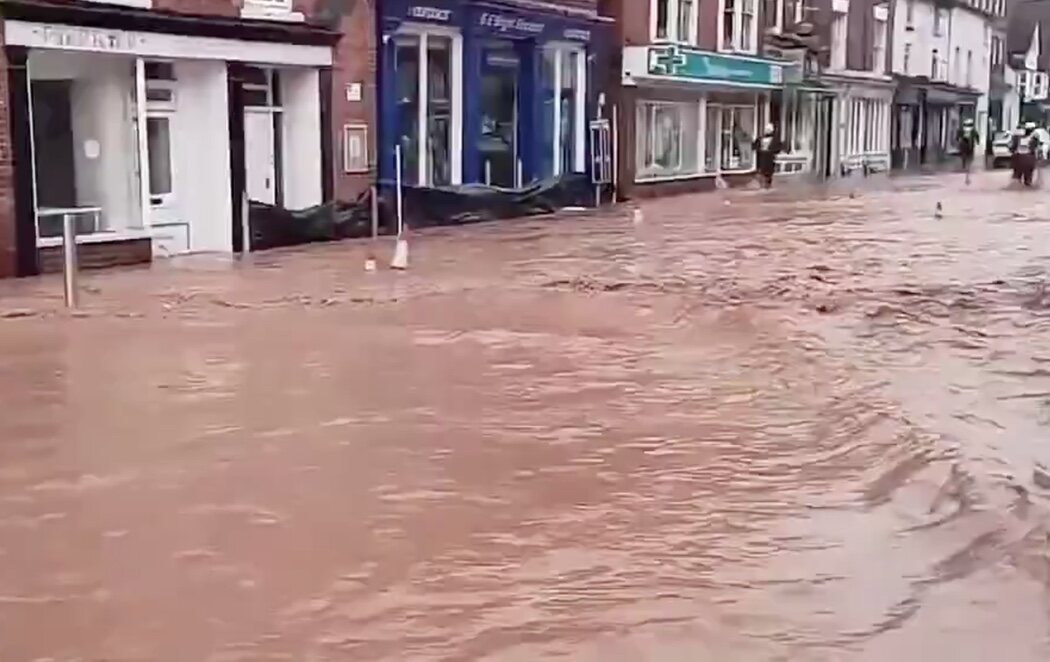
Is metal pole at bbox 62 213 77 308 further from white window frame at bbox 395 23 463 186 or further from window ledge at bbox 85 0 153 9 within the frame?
white window frame at bbox 395 23 463 186

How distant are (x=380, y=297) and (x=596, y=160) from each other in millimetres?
18158

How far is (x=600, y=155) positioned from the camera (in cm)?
3291

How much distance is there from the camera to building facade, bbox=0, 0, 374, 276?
17531 mm

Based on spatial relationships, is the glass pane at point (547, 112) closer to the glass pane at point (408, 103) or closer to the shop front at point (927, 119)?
the glass pane at point (408, 103)

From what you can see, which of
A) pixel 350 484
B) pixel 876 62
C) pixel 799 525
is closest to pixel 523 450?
pixel 350 484

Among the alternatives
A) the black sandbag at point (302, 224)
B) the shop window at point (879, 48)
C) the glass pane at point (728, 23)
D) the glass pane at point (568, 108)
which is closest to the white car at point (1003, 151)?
the shop window at point (879, 48)

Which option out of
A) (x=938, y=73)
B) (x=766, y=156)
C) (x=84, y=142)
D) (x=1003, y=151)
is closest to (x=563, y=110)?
(x=766, y=156)

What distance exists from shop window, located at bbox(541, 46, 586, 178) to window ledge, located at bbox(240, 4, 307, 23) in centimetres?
925

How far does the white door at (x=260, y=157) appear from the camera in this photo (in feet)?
71.8

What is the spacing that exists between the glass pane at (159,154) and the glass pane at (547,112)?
11.4 meters

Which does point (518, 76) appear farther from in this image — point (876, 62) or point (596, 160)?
point (876, 62)

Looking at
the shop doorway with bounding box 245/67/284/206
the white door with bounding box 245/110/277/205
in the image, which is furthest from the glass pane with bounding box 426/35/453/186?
the white door with bounding box 245/110/277/205

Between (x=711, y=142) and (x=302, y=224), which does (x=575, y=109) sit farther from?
(x=302, y=224)

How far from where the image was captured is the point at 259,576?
6.15 metres
